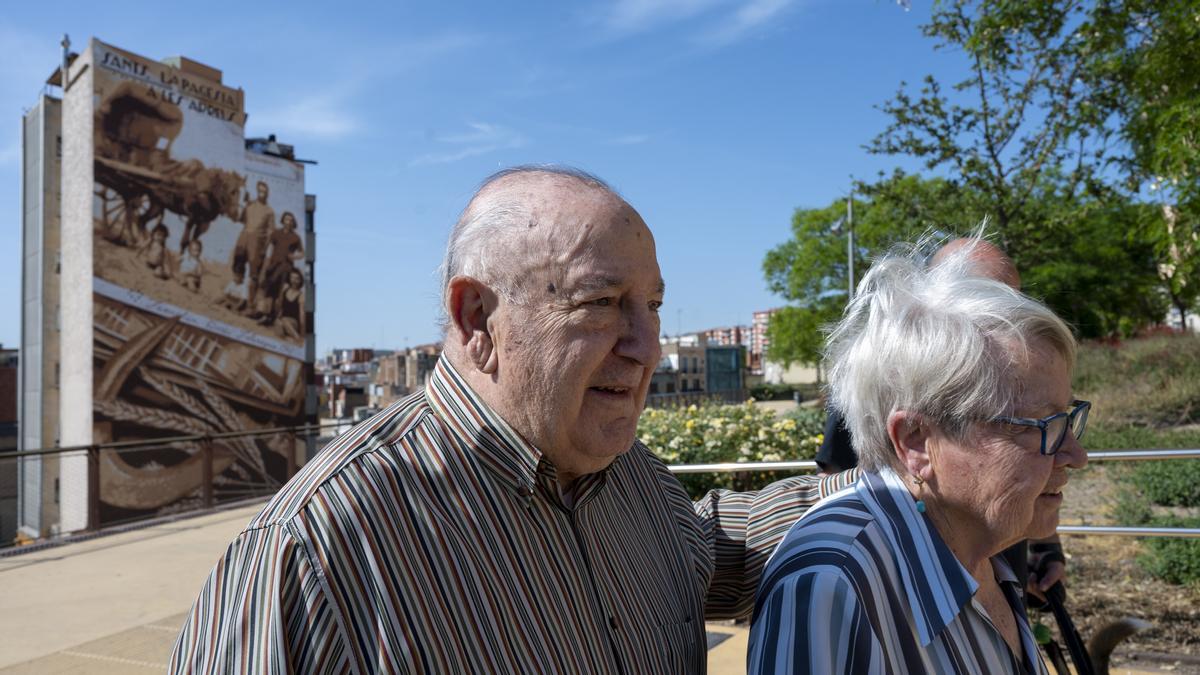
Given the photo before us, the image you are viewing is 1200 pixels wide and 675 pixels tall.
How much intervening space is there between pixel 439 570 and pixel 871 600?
68 centimetres

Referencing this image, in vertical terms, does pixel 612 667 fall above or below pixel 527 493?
below

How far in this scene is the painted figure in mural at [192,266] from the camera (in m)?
40.3

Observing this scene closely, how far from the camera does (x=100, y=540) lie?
9328mm

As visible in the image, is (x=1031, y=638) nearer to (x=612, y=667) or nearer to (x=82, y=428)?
(x=612, y=667)

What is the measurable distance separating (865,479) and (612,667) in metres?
0.65

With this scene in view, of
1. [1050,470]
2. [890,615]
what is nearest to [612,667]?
[890,615]

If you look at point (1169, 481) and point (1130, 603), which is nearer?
point (1130, 603)

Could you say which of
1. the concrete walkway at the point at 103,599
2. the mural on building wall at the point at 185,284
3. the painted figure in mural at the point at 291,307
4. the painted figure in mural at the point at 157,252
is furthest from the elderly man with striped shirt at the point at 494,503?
the painted figure in mural at the point at 291,307

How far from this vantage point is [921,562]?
154 centimetres

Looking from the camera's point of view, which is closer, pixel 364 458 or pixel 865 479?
pixel 364 458

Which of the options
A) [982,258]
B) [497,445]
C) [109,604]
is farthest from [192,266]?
[497,445]

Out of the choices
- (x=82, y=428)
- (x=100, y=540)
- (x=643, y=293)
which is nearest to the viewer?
(x=643, y=293)

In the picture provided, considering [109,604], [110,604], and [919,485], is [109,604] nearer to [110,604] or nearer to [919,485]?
[110,604]

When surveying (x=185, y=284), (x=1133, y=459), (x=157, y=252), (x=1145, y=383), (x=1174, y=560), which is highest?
(x=157, y=252)
